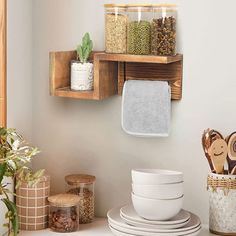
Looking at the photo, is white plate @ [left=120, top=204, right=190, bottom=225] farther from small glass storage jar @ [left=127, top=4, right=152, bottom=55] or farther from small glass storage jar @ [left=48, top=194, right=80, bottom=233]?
small glass storage jar @ [left=127, top=4, right=152, bottom=55]

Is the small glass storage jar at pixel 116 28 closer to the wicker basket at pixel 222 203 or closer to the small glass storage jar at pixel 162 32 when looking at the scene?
the small glass storage jar at pixel 162 32

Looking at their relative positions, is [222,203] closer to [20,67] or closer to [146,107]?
[146,107]

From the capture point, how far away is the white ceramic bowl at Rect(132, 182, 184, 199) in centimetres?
203

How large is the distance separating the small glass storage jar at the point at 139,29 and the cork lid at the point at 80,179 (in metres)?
0.45

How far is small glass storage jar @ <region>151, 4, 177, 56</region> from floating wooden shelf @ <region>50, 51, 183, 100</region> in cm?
4

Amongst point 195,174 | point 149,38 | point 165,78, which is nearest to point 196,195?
point 195,174

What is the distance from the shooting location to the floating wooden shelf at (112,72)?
216 centimetres

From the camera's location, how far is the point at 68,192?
7.50 ft

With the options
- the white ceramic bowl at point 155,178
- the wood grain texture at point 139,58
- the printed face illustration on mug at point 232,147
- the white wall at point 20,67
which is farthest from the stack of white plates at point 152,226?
the wood grain texture at point 139,58

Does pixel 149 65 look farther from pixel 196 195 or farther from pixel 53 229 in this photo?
pixel 53 229

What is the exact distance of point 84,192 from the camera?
227cm

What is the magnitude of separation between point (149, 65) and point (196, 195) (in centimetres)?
46

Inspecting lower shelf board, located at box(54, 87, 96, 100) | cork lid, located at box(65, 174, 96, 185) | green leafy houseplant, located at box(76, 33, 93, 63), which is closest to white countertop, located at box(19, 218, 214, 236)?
cork lid, located at box(65, 174, 96, 185)

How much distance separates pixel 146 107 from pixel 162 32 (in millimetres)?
257
